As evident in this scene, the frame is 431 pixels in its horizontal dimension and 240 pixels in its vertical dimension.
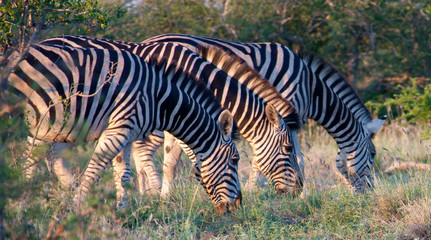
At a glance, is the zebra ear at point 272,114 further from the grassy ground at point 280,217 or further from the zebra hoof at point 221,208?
the zebra hoof at point 221,208

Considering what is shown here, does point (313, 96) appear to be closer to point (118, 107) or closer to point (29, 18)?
point (118, 107)

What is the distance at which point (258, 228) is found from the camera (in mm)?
4281

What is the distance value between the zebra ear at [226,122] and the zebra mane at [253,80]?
0.96 meters

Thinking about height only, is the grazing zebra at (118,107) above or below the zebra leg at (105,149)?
above

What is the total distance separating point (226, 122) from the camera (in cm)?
497

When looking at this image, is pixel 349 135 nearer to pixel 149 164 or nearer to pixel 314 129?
pixel 149 164

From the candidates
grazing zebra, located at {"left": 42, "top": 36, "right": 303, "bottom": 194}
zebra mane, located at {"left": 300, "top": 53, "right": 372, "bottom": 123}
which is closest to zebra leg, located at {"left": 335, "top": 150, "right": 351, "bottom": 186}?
zebra mane, located at {"left": 300, "top": 53, "right": 372, "bottom": 123}

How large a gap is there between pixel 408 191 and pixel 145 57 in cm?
316

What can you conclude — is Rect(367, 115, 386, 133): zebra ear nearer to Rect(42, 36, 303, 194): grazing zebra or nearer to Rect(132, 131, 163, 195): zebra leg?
Rect(42, 36, 303, 194): grazing zebra

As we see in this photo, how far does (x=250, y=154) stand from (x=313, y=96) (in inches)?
92.5

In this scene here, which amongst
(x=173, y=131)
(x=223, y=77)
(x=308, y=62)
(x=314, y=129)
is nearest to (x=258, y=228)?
(x=173, y=131)

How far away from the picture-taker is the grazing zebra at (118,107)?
4.30 metres

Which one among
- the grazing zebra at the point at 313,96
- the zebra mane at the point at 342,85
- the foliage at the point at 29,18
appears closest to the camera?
the foliage at the point at 29,18

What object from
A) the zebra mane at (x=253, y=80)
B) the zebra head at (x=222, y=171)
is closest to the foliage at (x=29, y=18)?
the zebra head at (x=222, y=171)
